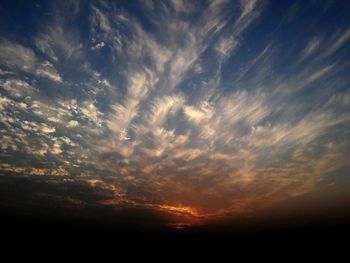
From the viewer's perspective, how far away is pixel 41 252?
178 ft

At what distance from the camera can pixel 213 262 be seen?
54.5 m

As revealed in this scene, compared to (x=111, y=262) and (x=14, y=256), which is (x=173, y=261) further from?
(x=14, y=256)

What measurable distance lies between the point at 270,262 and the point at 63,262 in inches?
1742

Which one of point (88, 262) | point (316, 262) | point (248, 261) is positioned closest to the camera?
point (316, 262)

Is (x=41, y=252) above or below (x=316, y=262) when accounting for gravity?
above

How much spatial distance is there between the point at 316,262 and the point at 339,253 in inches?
408

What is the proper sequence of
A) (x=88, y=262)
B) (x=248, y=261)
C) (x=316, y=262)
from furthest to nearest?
1. (x=248, y=261)
2. (x=88, y=262)
3. (x=316, y=262)

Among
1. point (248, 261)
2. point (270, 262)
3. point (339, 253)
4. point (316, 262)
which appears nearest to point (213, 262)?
point (248, 261)

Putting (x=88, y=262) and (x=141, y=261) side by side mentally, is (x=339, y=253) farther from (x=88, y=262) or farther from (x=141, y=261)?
(x=88, y=262)

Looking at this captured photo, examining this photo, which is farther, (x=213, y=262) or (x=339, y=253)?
(x=213, y=262)

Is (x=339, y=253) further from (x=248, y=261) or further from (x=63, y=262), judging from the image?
(x=63, y=262)

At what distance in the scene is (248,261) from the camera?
53.3 metres

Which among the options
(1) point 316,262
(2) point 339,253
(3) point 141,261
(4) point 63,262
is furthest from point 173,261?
(2) point 339,253

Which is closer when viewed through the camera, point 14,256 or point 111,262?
point 14,256
